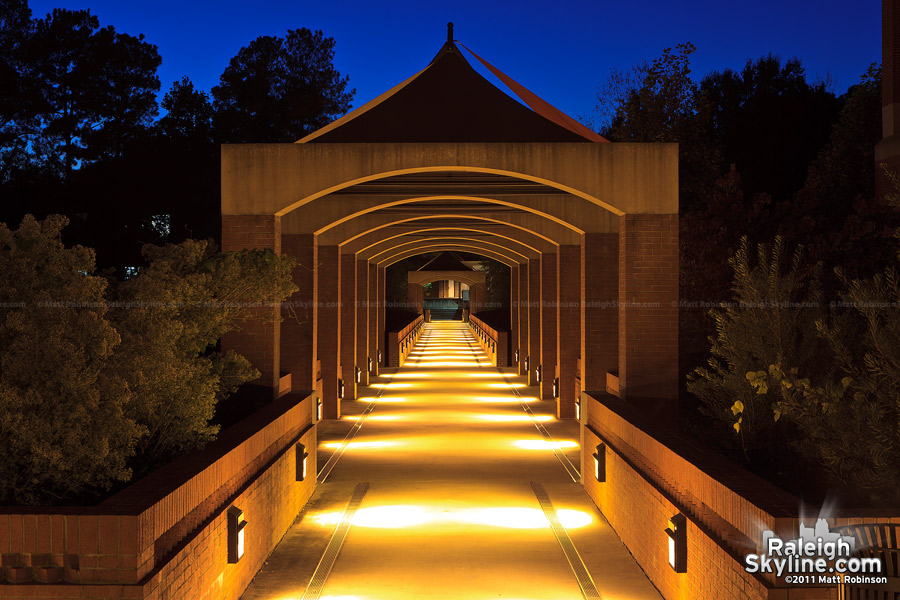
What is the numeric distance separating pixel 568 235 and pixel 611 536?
12.1m

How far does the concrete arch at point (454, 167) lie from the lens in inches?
487

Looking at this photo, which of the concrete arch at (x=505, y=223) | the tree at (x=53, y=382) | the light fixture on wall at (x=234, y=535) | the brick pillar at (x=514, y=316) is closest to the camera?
the tree at (x=53, y=382)

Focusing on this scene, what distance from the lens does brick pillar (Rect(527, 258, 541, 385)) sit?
27.5 meters

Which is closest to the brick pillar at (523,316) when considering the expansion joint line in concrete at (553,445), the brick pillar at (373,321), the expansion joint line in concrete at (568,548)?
the expansion joint line in concrete at (553,445)

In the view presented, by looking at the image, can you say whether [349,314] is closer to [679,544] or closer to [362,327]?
[362,327]

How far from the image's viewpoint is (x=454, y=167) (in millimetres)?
12398

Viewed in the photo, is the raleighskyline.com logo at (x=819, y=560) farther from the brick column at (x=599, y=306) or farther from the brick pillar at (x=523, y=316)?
the brick pillar at (x=523, y=316)

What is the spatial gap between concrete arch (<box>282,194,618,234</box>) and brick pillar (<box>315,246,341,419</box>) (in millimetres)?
3572

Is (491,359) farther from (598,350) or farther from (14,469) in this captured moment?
(14,469)

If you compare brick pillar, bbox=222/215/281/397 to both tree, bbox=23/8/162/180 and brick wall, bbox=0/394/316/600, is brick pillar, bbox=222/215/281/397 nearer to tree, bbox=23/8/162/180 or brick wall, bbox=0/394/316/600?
brick wall, bbox=0/394/316/600

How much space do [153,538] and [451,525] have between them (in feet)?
16.9

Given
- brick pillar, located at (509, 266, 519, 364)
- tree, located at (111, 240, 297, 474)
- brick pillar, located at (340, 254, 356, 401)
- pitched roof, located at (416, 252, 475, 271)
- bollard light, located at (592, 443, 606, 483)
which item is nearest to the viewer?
tree, located at (111, 240, 297, 474)

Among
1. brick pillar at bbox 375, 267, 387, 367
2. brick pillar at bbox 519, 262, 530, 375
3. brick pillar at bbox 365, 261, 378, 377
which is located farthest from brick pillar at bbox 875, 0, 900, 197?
brick pillar at bbox 375, 267, 387, 367

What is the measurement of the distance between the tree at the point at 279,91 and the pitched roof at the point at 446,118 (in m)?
28.8
